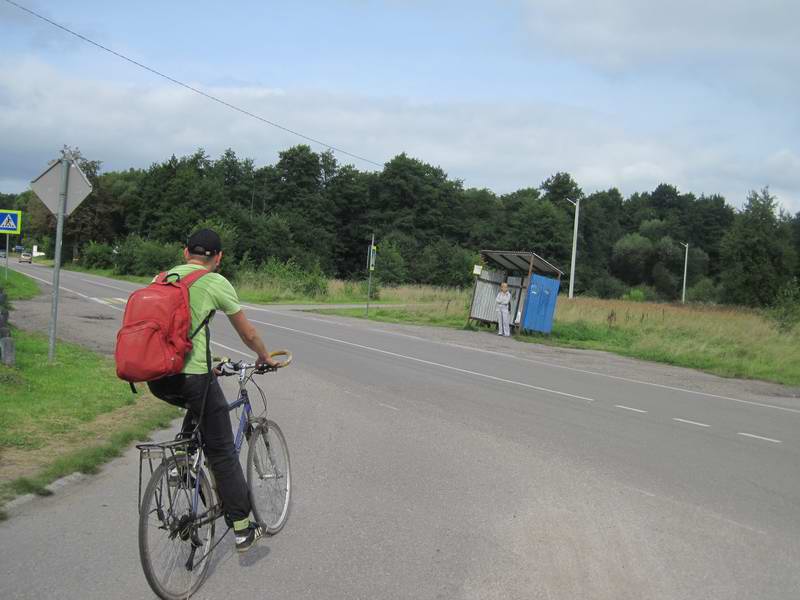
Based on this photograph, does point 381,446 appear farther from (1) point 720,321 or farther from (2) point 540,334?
(1) point 720,321

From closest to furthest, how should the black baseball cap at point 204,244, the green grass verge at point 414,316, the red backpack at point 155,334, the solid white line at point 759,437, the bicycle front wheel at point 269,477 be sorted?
1. the red backpack at point 155,334
2. the black baseball cap at point 204,244
3. the bicycle front wheel at point 269,477
4. the solid white line at point 759,437
5. the green grass verge at point 414,316

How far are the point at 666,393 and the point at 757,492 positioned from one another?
668 cm

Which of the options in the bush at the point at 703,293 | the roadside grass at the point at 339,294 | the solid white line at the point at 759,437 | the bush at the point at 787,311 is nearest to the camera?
the solid white line at the point at 759,437

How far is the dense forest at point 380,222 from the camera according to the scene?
234 ft

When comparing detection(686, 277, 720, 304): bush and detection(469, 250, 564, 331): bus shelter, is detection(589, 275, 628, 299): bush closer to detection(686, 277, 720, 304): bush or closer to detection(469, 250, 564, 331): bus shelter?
detection(686, 277, 720, 304): bush

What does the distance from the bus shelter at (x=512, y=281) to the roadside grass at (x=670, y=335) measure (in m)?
0.81

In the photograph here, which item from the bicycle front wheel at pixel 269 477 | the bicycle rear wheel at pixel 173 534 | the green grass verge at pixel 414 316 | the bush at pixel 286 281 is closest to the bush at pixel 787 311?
the green grass verge at pixel 414 316

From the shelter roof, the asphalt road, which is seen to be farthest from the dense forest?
the asphalt road

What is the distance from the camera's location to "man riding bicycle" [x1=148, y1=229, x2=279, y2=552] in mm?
3857

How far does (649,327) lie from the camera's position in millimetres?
26406

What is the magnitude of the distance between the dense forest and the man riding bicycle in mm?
54309

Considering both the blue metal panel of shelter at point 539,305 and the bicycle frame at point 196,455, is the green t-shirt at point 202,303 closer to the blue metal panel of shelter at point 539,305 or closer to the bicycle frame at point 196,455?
the bicycle frame at point 196,455

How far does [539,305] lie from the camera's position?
24.6 metres

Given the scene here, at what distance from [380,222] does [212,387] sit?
83918 mm
